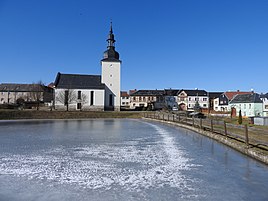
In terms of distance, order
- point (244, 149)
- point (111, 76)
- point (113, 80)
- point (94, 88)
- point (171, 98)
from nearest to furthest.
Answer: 1. point (244, 149)
2. point (94, 88)
3. point (111, 76)
4. point (113, 80)
5. point (171, 98)

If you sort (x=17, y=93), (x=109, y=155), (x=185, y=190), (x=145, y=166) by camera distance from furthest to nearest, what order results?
(x=17, y=93)
(x=109, y=155)
(x=145, y=166)
(x=185, y=190)

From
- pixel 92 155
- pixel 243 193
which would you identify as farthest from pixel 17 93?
pixel 243 193

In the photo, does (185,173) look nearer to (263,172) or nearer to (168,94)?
(263,172)

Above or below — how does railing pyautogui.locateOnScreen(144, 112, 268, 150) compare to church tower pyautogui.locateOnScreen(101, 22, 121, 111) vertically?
below

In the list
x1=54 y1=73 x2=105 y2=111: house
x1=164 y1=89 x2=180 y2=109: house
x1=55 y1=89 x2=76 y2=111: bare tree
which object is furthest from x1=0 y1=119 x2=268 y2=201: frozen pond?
x1=164 y1=89 x2=180 y2=109: house

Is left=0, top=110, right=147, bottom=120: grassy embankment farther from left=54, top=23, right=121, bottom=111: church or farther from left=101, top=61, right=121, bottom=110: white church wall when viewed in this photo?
left=101, top=61, right=121, bottom=110: white church wall

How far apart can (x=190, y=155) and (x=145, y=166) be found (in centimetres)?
240

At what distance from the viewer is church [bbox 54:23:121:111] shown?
2205 inches

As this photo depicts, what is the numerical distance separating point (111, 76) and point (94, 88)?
5579 mm

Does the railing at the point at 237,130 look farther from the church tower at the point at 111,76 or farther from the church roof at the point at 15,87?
the church roof at the point at 15,87

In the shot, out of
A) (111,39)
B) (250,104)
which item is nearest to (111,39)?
(111,39)

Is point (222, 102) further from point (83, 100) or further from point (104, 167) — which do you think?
point (104, 167)

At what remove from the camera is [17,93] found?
82.9m

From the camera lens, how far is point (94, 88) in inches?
2303
